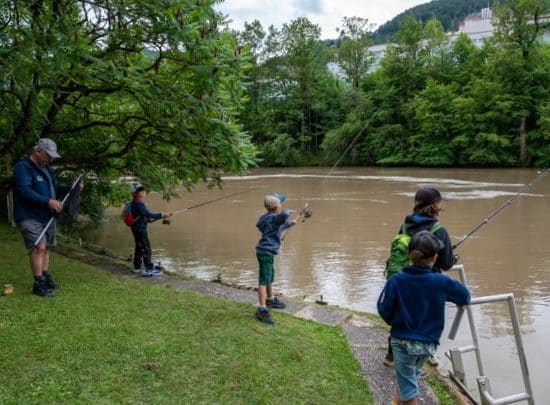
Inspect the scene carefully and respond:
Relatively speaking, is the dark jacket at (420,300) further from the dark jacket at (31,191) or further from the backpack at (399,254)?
the dark jacket at (31,191)

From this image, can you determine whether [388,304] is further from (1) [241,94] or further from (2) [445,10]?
(2) [445,10]

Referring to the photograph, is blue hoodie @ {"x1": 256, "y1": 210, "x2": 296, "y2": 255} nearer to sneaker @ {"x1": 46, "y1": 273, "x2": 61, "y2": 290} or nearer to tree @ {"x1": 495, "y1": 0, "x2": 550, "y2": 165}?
sneaker @ {"x1": 46, "y1": 273, "x2": 61, "y2": 290}

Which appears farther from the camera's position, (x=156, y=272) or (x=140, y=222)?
(x=156, y=272)

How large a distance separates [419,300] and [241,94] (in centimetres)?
457

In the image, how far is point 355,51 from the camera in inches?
2127

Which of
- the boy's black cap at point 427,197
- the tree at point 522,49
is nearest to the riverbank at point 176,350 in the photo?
the boy's black cap at point 427,197

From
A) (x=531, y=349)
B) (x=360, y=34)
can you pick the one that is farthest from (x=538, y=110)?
(x=531, y=349)

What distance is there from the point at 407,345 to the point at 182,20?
3.84 m

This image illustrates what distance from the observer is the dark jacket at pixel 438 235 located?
373cm

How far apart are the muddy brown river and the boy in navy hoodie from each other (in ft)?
6.13

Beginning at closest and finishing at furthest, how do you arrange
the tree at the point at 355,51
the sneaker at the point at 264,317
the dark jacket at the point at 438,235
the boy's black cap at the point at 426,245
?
the boy's black cap at the point at 426,245, the dark jacket at the point at 438,235, the sneaker at the point at 264,317, the tree at the point at 355,51

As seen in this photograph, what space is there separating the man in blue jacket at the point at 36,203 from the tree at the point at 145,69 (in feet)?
2.49

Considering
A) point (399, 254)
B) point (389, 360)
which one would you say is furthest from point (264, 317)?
point (399, 254)

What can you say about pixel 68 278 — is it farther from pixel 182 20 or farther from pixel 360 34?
pixel 360 34
